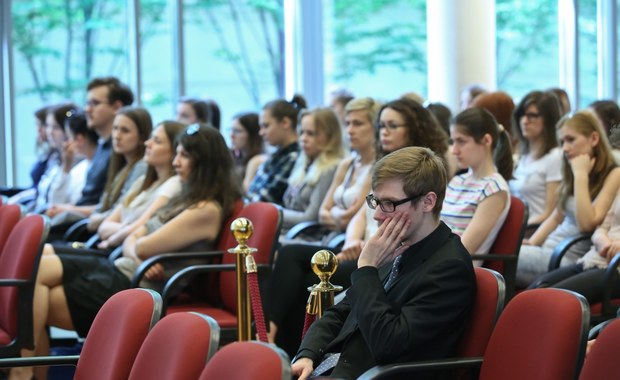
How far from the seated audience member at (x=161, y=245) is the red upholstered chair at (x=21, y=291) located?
1.22ft

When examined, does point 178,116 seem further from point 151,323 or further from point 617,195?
point 151,323

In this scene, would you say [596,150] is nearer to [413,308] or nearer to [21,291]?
[413,308]

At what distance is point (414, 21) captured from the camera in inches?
409

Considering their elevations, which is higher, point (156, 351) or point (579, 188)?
point (579, 188)

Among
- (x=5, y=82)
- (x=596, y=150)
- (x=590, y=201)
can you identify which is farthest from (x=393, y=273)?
(x=5, y=82)

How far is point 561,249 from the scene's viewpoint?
4.58m

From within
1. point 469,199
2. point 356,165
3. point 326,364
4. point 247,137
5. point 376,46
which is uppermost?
point 376,46

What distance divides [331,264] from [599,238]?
1806 mm

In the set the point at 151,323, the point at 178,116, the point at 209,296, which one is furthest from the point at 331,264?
the point at 178,116

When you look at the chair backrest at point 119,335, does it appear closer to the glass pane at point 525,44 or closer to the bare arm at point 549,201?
the bare arm at point 549,201

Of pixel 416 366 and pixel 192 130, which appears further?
pixel 192 130

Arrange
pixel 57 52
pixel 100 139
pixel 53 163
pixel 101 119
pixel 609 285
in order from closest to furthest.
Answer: pixel 609 285, pixel 101 119, pixel 100 139, pixel 53 163, pixel 57 52

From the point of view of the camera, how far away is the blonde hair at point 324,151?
20.1ft

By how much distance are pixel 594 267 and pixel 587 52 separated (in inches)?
274
